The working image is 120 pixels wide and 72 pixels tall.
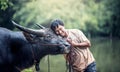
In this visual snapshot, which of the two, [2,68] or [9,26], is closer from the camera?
[2,68]

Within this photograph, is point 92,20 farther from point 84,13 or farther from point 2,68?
point 2,68

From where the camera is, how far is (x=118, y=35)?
67.4 metres

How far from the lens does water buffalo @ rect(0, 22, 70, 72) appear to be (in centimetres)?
932

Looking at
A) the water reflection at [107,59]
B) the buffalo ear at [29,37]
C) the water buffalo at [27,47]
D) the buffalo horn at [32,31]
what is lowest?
the water reflection at [107,59]

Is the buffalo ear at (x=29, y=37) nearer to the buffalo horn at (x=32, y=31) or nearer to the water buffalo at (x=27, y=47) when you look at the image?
the water buffalo at (x=27, y=47)

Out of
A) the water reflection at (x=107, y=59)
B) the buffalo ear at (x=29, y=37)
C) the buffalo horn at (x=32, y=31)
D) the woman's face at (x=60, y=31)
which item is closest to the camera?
the buffalo horn at (x=32, y=31)

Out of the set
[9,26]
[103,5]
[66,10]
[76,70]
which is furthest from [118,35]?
[76,70]

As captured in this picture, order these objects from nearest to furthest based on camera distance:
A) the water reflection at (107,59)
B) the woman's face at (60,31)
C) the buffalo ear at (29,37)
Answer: the buffalo ear at (29,37) → the woman's face at (60,31) → the water reflection at (107,59)

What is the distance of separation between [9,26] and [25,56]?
1090 cm

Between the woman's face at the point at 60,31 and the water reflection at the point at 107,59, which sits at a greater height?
the woman's face at the point at 60,31

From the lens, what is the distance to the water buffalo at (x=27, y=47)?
9.32 m

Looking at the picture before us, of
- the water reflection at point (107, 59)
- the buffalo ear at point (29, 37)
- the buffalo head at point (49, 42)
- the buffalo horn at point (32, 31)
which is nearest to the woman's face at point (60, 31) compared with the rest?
the buffalo head at point (49, 42)

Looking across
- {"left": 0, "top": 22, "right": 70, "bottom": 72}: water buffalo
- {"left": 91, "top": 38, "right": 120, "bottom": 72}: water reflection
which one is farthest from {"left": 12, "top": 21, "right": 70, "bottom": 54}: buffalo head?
{"left": 91, "top": 38, "right": 120, "bottom": 72}: water reflection

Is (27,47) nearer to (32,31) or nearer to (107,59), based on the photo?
(32,31)
